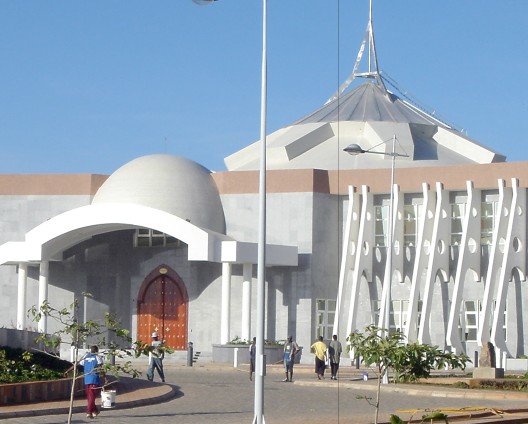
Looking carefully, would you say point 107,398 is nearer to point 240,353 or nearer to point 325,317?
point 240,353

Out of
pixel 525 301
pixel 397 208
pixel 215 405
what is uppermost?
pixel 397 208

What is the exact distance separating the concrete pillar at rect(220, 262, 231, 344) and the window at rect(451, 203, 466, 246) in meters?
8.66

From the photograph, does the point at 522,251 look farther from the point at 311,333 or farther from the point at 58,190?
the point at 58,190

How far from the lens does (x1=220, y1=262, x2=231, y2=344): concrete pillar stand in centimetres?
4641

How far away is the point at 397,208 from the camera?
157 ft

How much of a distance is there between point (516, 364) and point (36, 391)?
23115mm

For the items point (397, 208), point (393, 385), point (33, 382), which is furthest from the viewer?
point (397, 208)

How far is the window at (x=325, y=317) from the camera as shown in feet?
159

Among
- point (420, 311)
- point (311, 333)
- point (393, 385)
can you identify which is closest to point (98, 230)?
point (311, 333)

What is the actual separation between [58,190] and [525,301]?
19391mm

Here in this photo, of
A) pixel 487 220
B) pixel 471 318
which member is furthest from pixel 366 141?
pixel 471 318

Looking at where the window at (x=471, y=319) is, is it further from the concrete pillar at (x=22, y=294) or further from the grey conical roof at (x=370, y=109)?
the concrete pillar at (x=22, y=294)

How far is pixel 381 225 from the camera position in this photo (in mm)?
48906

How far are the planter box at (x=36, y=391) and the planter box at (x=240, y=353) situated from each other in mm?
17959
